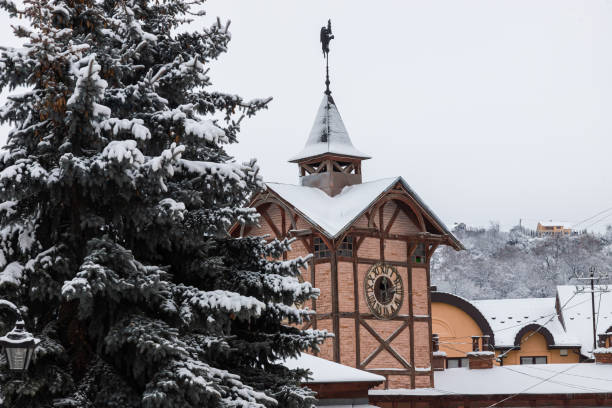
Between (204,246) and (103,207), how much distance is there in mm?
1431

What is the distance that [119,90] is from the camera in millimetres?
11891

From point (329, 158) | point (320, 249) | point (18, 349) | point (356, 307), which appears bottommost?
point (18, 349)

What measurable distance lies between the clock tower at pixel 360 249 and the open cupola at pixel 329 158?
0.03 meters

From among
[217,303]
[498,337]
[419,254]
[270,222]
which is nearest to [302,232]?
[270,222]

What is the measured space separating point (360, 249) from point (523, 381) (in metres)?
7.06

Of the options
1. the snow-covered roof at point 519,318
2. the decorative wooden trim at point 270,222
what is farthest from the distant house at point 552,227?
the decorative wooden trim at point 270,222

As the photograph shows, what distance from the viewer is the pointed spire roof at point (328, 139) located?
28562mm

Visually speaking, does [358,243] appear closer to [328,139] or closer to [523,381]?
[328,139]

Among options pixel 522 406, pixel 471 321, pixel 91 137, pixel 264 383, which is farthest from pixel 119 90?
pixel 471 321

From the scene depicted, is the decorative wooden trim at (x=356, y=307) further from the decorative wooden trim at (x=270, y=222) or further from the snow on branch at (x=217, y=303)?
the snow on branch at (x=217, y=303)

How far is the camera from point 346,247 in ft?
85.8

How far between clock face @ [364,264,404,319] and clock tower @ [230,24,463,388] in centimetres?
3

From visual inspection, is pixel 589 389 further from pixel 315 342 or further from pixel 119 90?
pixel 119 90

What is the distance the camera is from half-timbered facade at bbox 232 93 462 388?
2561 cm
